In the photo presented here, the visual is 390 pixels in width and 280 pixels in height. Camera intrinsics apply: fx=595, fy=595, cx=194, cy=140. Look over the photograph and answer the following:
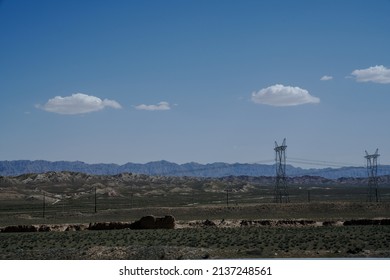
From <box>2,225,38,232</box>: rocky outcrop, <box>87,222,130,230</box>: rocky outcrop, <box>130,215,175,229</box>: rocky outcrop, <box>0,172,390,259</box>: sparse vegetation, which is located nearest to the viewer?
<box>0,172,390,259</box>: sparse vegetation

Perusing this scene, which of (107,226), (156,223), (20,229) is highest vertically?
(156,223)

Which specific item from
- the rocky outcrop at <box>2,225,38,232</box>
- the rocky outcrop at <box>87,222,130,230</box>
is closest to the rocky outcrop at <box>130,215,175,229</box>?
the rocky outcrop at <box>87,222,130,230</box>

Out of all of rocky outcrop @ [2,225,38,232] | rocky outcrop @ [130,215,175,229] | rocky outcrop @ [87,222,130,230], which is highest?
rocky outcrop @ [130,215,175,229]

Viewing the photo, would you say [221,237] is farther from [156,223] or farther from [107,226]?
[107,226]

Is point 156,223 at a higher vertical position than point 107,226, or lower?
higher

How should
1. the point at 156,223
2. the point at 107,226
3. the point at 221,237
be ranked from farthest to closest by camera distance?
the point at 107,226 → the point at 156,223 → the point at 221,237

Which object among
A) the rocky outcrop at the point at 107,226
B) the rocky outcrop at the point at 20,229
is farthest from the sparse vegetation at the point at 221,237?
the rocky outcrop at the point at 107,226

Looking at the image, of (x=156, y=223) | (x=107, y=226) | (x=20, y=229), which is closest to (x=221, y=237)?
(x=156, y=223)

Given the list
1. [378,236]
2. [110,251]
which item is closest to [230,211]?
[378,236]

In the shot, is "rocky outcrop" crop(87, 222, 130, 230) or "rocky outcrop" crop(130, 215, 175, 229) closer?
"rocky outcrop" crop(130, 215, 175, 229)

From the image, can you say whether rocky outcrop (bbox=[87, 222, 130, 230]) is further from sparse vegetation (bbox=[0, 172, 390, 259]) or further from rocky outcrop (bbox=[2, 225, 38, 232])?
rocky outcrop (bbox=[2, 225, 38, 232])

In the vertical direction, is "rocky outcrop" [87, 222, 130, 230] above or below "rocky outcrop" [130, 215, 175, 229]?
below

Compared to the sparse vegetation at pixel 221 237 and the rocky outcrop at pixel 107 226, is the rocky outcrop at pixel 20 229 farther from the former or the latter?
the rocky outcrop at pixel 107 226

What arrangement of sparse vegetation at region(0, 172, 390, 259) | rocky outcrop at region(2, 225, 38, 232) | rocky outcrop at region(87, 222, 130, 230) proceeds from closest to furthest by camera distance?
sparse vegetation at region(0, 172, 390, 259) → rocky outcrop at region(2, 225, 38, 232) → rocky outcrop at region(87, 222, 130, 230)
